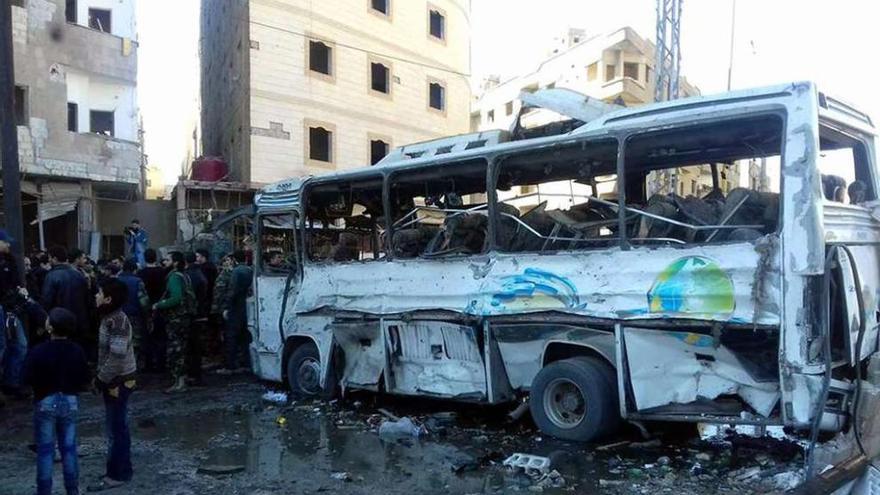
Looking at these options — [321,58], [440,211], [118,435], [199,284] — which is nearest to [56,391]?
[118,435]

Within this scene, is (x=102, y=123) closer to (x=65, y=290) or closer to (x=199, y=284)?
(x=199, y=284)

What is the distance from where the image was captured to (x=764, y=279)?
4.85 metres

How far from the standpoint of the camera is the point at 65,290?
794 cm

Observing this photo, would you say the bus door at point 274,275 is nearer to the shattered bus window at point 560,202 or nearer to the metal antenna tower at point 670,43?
the shattered bus window at point 560,202

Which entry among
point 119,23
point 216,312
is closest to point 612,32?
point 119,23

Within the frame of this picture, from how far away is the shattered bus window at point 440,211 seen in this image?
23.1 ft

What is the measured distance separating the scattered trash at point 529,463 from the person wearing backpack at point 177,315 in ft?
16.2

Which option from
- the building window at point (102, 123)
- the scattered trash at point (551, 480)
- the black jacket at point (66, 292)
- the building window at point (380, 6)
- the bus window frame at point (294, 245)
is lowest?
the scattered trash at point (551, 480)

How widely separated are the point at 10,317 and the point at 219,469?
4.03m

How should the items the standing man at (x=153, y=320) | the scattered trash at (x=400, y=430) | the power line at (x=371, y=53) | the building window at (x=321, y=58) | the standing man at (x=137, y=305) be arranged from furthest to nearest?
the building window at (x=321, y=58) < the power line at (x=371, y=53) < the standing man at (x=153, y=320) < the standing man at (x=137, y=305) < the scattered trash at (x=400, y=430)

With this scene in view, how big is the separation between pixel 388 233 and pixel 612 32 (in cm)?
3123

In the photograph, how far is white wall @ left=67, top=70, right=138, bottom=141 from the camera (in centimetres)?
1764

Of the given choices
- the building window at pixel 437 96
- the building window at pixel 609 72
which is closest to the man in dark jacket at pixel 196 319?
the building window at pixel 437 96

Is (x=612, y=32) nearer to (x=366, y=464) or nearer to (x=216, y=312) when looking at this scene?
(x=216, y=312)
